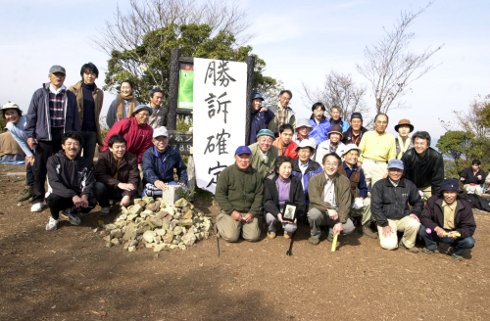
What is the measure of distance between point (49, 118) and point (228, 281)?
358cm

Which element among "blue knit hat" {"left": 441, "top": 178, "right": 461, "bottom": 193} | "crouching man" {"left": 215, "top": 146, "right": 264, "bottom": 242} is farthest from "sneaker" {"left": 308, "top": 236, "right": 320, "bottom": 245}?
"blue knit hat" {"left": 441, "top": 178, "right": 461, "bottom": 193}

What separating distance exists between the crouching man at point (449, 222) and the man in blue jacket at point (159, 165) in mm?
3649

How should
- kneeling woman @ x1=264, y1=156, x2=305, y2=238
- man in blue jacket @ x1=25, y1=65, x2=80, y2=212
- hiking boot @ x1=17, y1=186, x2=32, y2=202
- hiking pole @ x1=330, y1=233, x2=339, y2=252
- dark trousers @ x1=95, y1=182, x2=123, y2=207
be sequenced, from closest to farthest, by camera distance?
hiking pole @ x1=330, y1=233, x2=339, y2=252 < kneeling woman @ x1=264, y1=156, x2=305, y2=238 < man in blue jacket @ x1=25, y1=65, x2=80, y2=212 < dark trousers @ x1=95, y1=182, x2=123, y2=207 < hiking boot @ x1=17, y1=186, x2=32, y2=202

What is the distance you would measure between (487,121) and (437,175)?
12.3 meters

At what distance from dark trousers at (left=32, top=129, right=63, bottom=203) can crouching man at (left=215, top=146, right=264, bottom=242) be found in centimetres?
261

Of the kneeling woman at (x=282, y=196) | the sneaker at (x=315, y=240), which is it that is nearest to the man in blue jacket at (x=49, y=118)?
the kneeling woman at (x=282, y=196)

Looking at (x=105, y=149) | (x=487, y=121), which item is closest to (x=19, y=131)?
(x=105, y=149)

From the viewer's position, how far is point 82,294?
11.6ft

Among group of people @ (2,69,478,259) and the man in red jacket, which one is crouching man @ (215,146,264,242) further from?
the man in red jacket

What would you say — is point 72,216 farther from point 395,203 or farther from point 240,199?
point 395,203

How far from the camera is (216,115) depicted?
6445 mm

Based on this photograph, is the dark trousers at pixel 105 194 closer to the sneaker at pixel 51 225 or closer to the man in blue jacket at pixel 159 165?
the man in blue jacket at pixel 159 165

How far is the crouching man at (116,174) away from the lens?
17.4ft

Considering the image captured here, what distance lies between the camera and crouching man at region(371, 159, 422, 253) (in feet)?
16.9
